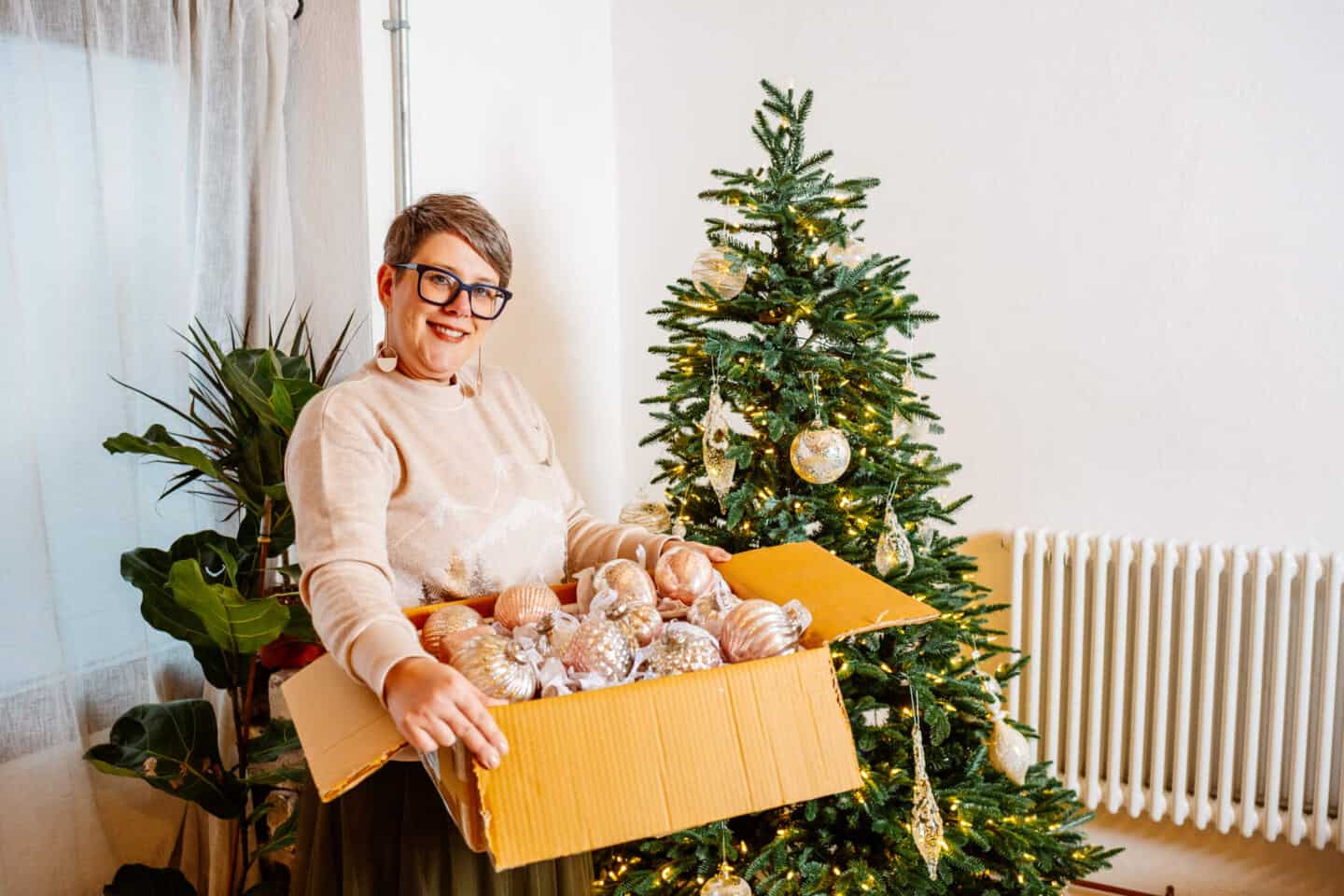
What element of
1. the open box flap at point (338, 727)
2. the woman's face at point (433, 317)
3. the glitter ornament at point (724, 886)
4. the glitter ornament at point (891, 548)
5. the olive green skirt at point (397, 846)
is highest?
the woman's face at point (433, 317)

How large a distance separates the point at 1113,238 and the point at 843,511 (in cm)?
113

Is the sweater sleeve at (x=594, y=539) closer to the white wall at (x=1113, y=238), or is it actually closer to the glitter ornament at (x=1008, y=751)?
the glitter ornament at (x=1008, y=751)

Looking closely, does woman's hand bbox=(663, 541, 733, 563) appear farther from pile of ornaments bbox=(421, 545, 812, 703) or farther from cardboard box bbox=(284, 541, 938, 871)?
cardboard box bbox=(284, 541, 938, 871)

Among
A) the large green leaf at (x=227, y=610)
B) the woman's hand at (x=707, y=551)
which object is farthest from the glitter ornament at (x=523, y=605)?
the large green leaf at (x=227, y=610)

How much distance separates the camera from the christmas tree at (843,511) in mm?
1602

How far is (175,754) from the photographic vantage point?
5.71 feet

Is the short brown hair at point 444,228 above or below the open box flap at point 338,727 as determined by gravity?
above

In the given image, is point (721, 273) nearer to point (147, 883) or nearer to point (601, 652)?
point (601, 652)

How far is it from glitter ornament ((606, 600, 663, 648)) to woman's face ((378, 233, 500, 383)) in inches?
15.7

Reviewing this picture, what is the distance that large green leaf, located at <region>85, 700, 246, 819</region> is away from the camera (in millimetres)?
1703

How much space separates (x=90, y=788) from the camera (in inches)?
72.3

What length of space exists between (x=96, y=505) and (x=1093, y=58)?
7.79ft

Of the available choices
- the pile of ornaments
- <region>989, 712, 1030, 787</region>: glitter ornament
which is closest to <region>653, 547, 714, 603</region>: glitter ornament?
the pile of ornaments

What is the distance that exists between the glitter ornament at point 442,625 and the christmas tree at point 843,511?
0.66 meters
